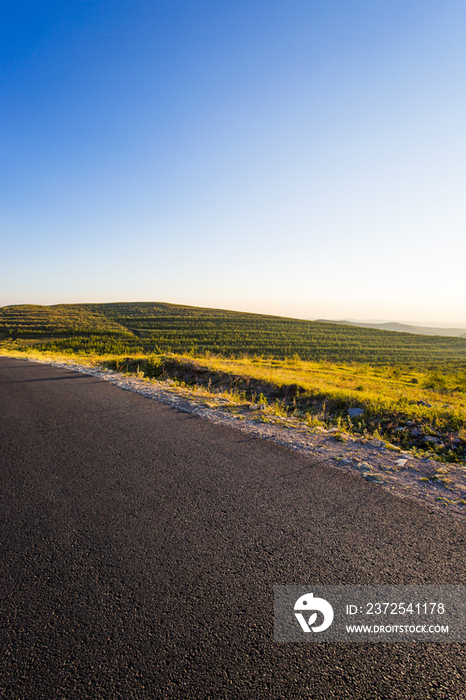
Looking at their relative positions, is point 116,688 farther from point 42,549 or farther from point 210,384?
point 210,384

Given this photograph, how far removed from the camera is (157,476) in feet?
14.7

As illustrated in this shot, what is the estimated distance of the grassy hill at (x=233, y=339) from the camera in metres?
48.3

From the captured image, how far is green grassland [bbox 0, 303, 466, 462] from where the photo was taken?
23.7 ft

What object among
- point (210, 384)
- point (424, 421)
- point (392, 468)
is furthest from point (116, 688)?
point (210, 384)

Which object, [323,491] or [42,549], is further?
[323,491]

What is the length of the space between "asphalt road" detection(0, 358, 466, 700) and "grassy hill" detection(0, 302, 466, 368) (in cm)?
3567

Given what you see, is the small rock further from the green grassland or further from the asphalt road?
the asphalt road

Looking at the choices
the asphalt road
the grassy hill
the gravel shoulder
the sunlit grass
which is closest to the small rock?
the sunlit grass

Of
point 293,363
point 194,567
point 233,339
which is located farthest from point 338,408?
point 233,339

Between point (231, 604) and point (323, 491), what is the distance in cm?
200

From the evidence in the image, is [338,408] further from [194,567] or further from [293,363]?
[293,363]

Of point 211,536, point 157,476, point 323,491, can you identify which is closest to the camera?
point 211,536

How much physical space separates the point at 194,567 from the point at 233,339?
191 feet

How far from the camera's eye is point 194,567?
110 inches
